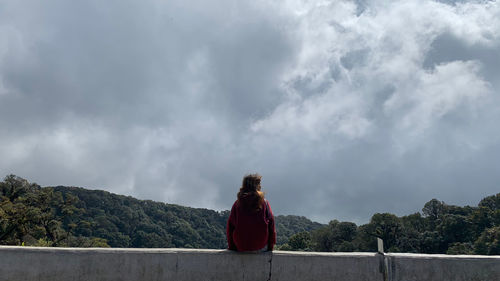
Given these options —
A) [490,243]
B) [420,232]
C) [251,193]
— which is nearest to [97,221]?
[420,232]

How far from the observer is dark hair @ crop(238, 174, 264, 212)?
5.23m

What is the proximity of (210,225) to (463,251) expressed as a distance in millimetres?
85231

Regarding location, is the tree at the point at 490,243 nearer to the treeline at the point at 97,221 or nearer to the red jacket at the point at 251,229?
the treeline at the point at 97,221

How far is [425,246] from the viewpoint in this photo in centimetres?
7956

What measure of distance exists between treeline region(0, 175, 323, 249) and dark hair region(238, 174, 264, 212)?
45.9 meters

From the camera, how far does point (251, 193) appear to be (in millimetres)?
5270

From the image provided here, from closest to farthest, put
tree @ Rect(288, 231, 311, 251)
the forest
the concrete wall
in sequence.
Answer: the concrete wall, the forest, tree @ Rect(288, 231, 311, 251)

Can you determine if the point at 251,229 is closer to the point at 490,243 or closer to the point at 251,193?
the point at 251,193

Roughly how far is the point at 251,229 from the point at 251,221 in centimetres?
11

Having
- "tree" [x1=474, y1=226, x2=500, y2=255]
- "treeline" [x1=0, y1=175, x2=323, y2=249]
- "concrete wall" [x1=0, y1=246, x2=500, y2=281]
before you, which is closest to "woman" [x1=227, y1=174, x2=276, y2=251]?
"concrete wall" [x1=0, y1=246, x2=500, y2=281]

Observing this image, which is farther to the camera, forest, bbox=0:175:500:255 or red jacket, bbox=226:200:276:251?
forest, bbox=0:175:500:255

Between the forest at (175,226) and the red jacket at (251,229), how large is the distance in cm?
4582

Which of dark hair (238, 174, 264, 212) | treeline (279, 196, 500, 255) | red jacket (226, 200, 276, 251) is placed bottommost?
red jacket (226, 200, 276, 251)

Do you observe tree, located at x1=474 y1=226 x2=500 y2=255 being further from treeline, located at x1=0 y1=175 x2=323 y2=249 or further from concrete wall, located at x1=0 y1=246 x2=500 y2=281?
concrete wall, located at x1=0 y1=246 x2=500 y2=281
